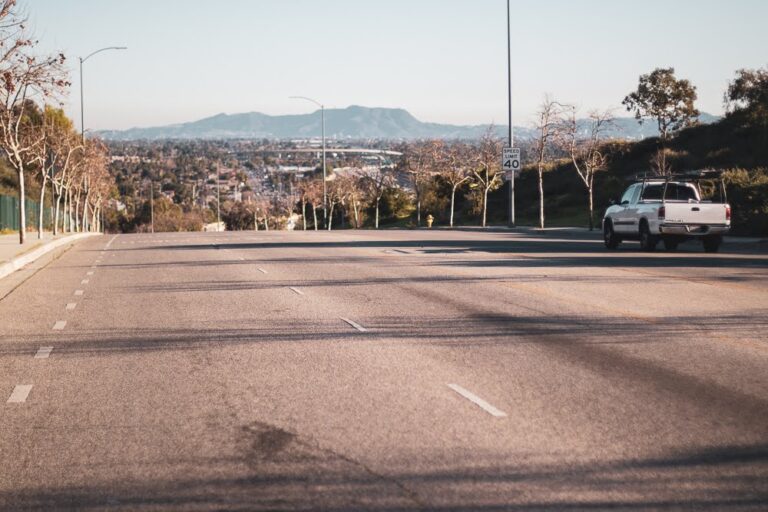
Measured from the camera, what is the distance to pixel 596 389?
33.2ft

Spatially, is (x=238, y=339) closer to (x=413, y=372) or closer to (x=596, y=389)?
(x=413, y=372)

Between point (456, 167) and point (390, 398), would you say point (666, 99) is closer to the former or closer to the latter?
point (456, 167)

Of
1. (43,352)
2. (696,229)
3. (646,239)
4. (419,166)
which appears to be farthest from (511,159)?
(43,352)

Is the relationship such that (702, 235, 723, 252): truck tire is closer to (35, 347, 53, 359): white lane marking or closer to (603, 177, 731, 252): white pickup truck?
(603, 177, 731, 252): white pickup truck

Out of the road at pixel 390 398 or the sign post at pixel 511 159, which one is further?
the sign post at pixel 511 159

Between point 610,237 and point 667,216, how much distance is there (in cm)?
373

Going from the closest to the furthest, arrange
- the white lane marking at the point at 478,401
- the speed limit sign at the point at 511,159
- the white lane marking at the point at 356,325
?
1. the white lane marking at the point at 478,401
2. the white lane marking at the point at 356,325
3. the speed limit sign at the point at 511,159

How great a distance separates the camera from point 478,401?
9.57 meters

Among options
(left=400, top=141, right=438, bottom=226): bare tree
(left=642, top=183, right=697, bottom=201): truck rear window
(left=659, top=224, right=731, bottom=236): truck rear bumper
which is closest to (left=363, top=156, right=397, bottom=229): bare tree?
(left=400, top=141, right=438, bottom=226): bare tree

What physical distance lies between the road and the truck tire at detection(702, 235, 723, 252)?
10.3 m

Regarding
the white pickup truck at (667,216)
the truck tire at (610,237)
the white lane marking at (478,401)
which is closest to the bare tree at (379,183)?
the truck tire at (610,237)

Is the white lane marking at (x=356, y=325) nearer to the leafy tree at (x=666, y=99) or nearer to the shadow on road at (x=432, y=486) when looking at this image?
the shadow on road at (x=432, y=486)

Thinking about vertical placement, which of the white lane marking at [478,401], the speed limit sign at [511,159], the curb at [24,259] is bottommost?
the curb at [24,259]

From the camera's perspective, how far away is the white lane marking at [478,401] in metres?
9.04
